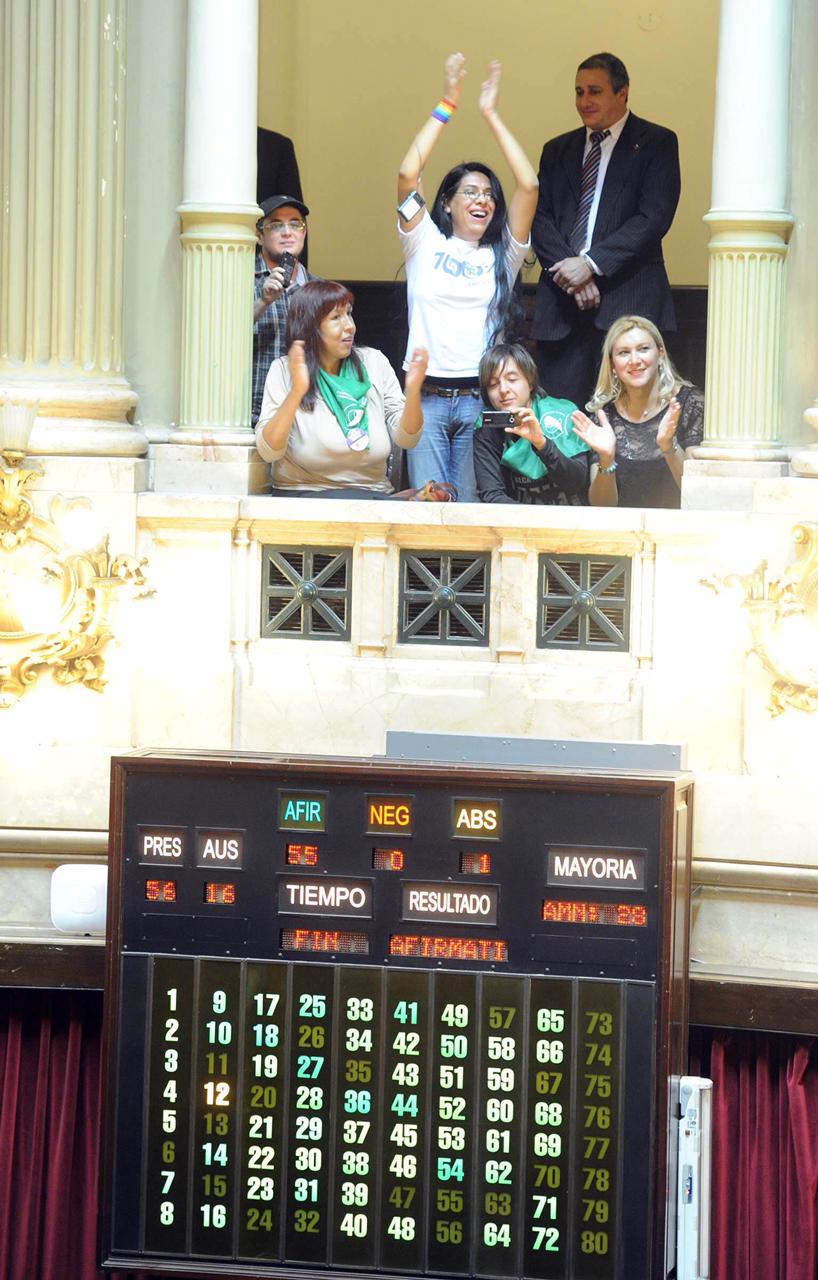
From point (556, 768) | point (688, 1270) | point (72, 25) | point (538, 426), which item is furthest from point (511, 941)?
point (72, 25)

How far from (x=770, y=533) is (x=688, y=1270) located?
8.06 ft

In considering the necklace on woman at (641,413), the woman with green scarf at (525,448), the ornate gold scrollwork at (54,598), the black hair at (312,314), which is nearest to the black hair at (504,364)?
the woman with green scarf at (525,448)

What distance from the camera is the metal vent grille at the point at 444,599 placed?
9.38 m

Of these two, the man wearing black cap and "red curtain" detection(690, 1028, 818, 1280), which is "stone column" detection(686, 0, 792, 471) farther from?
"red curtain" detection(690, 1028, 818, 1280)

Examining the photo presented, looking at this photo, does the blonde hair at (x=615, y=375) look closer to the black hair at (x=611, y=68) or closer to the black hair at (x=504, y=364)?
the black hair at (x=504, y=364)

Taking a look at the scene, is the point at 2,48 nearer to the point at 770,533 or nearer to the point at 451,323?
the point at 451,323

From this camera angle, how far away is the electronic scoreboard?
8.28 meters

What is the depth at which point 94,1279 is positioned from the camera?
9.46 metres

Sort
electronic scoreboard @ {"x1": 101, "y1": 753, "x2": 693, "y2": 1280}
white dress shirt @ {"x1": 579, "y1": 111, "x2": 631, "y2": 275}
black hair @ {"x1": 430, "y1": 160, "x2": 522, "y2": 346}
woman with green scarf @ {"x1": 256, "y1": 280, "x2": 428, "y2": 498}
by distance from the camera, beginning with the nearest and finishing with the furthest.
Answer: electronic scoreboard @ {"x1": 101, "y1": 753, "x2": 693, "y2": 1280}, woman with green scarf @ {"x1": 256, "y1": 280, "x2": 428, "y2": 498}, black hair @ {"x1": 430, "y1": 160, "x2": 522, "y2": 346}, white dress shirt @ {"x1": 579, "y1": 111, "x2": 631, "y2": 275}

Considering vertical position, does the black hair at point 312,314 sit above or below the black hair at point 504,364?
above

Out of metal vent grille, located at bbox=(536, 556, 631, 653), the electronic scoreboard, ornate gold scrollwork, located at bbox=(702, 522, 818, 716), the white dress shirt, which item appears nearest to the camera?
the electronic scoreboard

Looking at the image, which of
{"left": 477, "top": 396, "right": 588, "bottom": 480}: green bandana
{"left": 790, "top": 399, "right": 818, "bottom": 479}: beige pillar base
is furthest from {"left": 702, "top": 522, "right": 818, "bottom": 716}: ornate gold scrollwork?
{"left": 477, "top": 396, "right": 588, "bottom": 480}: green bandana

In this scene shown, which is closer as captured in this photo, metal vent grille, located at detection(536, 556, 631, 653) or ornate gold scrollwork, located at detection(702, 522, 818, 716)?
ornate gold scrollwork, located at detection(702, 522, 818, 716)

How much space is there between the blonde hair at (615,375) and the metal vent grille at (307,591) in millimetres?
1051
